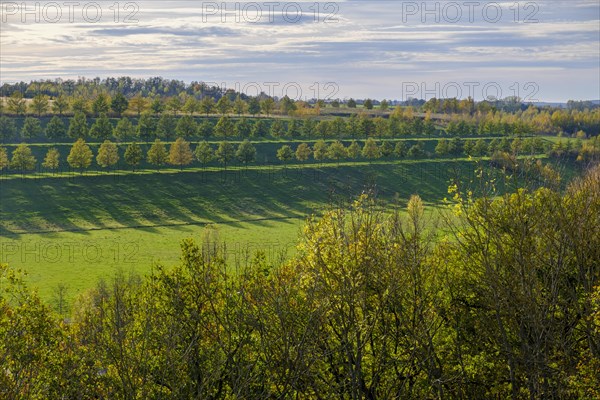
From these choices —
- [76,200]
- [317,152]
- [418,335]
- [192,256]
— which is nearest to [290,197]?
[317,152]

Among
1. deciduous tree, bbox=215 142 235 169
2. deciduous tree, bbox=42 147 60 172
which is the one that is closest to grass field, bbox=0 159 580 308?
deciduous tree, bbox=42 147 60 172

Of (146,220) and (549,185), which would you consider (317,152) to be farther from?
(549,185)

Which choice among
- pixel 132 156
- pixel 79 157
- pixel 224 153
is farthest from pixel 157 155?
pixel 79 157

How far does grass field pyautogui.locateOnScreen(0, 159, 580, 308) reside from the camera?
81.4 meters

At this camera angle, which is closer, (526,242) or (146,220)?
(526,242)

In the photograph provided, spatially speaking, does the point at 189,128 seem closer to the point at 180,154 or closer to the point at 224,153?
the point at 224,153

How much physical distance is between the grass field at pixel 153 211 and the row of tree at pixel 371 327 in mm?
47234

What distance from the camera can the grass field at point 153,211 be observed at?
3204 inches

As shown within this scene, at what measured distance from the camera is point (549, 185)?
2100cm

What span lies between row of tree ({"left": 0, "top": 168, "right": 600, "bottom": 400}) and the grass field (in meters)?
47.2

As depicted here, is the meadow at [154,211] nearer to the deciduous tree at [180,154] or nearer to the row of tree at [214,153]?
the deciduous tree at [180,154]

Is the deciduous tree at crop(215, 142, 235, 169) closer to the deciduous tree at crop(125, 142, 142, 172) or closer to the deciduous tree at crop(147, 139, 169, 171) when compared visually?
the deciduous tree at crop(147, 139, 169, 171)

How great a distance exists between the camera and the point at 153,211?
10781 cm

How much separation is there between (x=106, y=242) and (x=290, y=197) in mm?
41370
